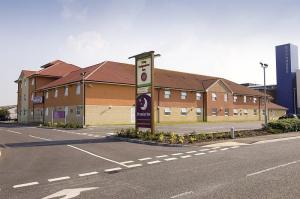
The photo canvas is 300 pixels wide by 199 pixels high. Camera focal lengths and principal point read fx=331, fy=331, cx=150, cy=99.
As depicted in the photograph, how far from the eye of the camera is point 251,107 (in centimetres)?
6462

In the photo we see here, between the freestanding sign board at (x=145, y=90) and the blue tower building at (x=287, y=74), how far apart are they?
67157 mm

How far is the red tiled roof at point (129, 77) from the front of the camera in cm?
4179

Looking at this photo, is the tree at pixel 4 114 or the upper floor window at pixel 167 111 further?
the tree at pixel 4 114

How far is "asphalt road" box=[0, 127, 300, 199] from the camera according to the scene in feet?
25.2

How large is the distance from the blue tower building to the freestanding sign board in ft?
220

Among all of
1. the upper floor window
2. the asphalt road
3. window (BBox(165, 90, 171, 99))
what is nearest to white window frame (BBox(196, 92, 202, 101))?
window (BBox(165, 90, 171, 99))

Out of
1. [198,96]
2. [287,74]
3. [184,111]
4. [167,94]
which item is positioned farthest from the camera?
[287,74]

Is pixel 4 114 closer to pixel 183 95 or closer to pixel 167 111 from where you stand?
pixel 167 111

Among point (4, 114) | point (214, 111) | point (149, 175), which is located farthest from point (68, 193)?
point (4, 114)

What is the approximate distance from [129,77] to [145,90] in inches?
863

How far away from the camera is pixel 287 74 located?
3255 inches

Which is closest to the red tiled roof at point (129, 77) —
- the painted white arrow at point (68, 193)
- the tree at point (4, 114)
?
the tree at point (4, 114)

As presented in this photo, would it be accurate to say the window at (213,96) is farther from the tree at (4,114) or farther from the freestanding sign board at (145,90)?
the tree at (4,114)

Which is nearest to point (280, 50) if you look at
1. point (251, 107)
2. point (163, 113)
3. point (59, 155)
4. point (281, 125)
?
point (251, 107)
